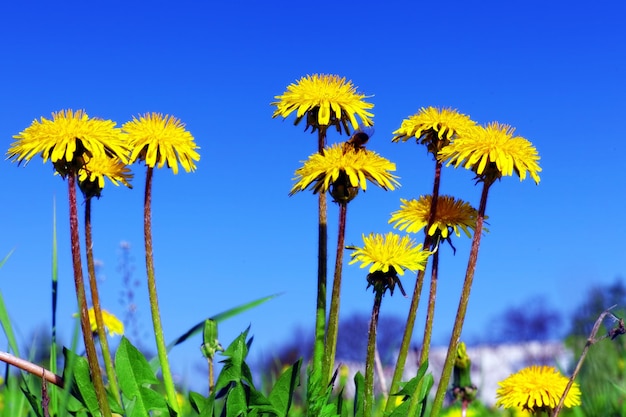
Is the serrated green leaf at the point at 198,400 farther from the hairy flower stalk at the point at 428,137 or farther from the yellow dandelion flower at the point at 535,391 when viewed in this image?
the yellow dandelion flower at the point at 535,391

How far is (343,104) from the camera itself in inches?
110

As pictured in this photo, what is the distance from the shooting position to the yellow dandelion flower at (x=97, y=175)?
2.81 metres

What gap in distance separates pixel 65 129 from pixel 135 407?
100 cm

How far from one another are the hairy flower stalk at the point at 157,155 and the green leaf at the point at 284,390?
359 millimetres

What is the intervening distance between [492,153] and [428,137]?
0.39 m

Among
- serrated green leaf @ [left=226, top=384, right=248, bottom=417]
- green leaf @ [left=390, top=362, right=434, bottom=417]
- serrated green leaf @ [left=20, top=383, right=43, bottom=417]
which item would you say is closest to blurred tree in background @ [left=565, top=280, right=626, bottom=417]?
green leaf @ [left=390, top=362, right=434, bottom=417]

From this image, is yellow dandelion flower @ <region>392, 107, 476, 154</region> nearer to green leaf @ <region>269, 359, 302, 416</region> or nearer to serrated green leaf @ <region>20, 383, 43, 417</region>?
green leaf @ <region>269, 359, 302, 416</region>

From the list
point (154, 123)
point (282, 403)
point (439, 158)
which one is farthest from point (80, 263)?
point (439, 158)

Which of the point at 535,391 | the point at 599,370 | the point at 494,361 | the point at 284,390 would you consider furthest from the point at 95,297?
the point at 494,361

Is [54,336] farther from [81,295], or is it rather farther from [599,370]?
[599,370]

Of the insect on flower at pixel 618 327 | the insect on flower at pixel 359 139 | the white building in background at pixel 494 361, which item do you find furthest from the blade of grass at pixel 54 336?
the white building in background at pixel 494 361

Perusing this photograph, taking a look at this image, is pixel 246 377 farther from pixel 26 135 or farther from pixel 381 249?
pixel 26 135

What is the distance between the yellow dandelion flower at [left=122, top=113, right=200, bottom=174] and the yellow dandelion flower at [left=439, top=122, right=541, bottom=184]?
94 centimetres

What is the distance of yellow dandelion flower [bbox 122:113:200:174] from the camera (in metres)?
2.75
